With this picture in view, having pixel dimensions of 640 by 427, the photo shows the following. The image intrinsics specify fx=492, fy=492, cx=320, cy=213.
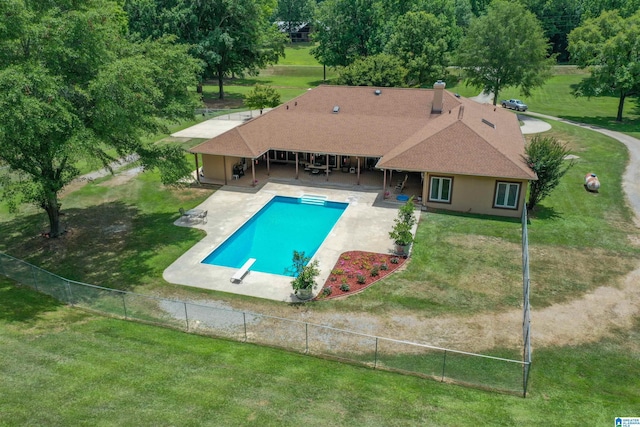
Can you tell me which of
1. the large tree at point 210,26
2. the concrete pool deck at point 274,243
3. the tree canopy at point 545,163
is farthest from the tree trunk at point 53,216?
the large tree at point 210,26

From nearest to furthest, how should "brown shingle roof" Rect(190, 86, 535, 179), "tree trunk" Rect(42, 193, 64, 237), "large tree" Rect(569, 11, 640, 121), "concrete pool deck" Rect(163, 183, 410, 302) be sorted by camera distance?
"concrete pool deck" Rect(163, 183, 410, 302), "tree trunk" Rect(42, 193, 64, 237), "brown shingle roof" Rect(190, 86, 535, 179), "large tree" Rect(569, 11, 640, 121)

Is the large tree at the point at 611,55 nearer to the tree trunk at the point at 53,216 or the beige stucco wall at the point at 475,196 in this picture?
the beige stucco wall at the point at 475,196

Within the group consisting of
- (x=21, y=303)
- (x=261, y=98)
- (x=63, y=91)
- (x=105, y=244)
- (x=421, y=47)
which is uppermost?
(x=421, y=47)

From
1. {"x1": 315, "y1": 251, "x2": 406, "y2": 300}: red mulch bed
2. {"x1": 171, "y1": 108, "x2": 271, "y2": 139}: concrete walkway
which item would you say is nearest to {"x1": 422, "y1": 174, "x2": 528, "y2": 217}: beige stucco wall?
{"x1": 315, "y1": 251, "x2": 406, "y2": 300}: red mulch bed

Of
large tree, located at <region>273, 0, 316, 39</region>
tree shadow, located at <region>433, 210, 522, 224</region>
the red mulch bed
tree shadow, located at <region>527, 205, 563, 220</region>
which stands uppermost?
large tree, located at <region>273, 0, 316, 39</region>

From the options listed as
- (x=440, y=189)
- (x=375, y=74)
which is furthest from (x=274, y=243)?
(x=375, y=74)

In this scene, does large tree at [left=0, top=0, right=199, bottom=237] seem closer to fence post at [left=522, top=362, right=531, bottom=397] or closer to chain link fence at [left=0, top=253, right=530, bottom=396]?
chain link fence at [left=0, top=253, right=530, bottom=396]

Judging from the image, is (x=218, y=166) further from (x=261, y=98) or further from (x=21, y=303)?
(x=261, y=98)
